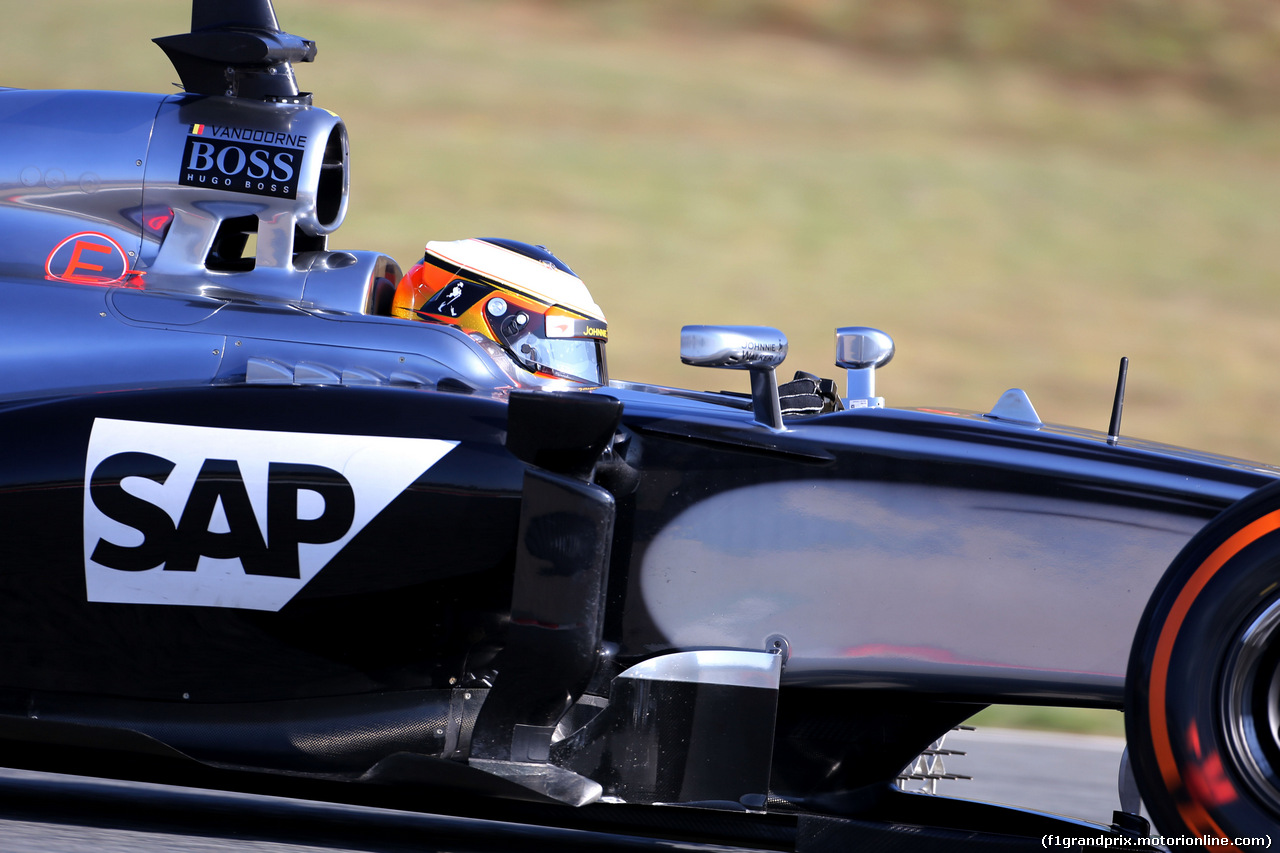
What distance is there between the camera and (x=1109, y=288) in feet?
49.3

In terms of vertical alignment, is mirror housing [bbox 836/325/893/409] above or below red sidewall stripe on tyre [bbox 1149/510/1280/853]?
above

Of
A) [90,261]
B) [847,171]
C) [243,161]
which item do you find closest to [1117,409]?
[243,161]

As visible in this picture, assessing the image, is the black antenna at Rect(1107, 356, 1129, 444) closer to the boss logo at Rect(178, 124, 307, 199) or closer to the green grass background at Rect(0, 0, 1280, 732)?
the boss logo at Rect(178, 124, 307, 199)

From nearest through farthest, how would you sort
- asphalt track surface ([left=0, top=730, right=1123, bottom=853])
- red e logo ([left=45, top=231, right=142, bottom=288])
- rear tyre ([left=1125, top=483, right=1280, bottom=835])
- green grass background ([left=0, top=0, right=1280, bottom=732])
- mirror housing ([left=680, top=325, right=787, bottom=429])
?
rear tyre ([left=1125, top=483, right=1280, bottom=835]) < mirror housing ([left=680, top=325, right=787, bottom=429]) < asphalt track surface ([left=0, top=730, right=1123, bottom=853]) < red e logo ([left=45, top=231, right=142, bottom=288]) < green grass background ([left=0, top=0, right=1280, bottom=732])

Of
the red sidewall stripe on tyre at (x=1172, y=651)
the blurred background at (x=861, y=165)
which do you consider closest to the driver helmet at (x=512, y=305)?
the red sidewall stripe on tyre at (x=1172, y=651)

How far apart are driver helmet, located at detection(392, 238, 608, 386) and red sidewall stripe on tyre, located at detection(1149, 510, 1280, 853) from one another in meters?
1.45

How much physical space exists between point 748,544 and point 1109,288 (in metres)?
13.3

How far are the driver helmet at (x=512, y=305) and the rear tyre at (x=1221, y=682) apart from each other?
4.82 ft

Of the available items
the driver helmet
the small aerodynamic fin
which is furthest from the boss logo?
the driver helmet

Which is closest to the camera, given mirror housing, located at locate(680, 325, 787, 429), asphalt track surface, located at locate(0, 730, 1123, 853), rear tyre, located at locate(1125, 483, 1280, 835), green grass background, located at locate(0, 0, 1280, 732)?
rear tyre, located at locate(1125, 483, 1280, 835)

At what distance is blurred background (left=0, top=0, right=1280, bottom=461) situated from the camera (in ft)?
42.7

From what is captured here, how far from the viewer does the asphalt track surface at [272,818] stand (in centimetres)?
289

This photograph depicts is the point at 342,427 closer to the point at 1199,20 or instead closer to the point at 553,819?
the point at 553,819

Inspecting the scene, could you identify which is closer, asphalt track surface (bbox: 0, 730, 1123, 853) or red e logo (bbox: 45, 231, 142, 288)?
asphalt track surface (bbox: 0, 730, 1123, 853)
